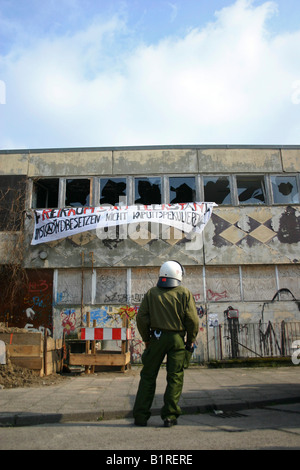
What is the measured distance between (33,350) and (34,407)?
3.30 m

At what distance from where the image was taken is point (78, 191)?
14.2 m

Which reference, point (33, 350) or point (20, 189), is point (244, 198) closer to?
point (20, 189)

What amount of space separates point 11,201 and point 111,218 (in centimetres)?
359

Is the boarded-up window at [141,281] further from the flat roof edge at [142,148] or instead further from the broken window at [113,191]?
the flat roof edge at [142,148]

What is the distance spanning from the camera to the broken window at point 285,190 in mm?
14055

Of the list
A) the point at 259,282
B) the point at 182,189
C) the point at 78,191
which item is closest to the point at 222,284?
the point at 259,282

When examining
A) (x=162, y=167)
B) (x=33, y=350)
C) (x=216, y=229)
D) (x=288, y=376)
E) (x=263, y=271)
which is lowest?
(x=288, y=376)

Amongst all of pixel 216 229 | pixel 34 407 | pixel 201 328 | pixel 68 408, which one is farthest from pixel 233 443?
pixel 216 229

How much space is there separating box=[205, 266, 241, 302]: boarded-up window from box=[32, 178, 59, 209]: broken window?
587cm

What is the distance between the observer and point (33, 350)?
8930mm

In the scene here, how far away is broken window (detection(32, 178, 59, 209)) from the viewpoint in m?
14.2

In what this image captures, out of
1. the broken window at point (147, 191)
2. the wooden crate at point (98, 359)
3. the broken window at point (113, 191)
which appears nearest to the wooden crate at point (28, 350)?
the wooden crate at point (98, 359)

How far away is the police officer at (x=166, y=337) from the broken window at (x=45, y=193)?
31.9ft

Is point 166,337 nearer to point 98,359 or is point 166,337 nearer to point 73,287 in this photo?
point 98,359
